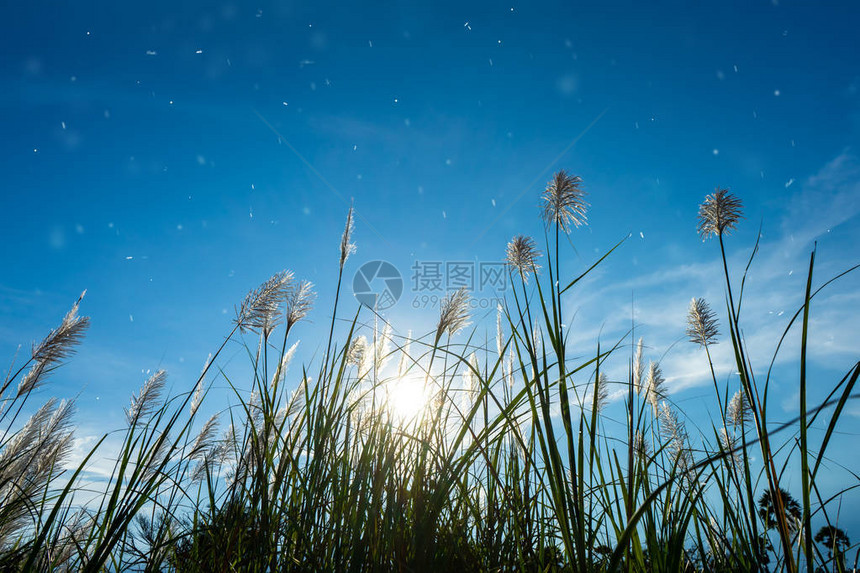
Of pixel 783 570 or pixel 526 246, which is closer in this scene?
pixel 783 570

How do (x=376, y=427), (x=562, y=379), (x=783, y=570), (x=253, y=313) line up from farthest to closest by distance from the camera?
(x=253, y=313)
(x=376, y=427)
(x=783, y=570)
(x=562, y=379)

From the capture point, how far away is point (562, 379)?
1.13 metres

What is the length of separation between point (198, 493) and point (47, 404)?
15.1 feet

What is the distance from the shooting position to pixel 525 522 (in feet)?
5.47

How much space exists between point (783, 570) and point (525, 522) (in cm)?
74

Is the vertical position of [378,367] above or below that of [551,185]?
below

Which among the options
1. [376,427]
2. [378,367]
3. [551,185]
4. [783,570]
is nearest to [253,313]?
[378,367]

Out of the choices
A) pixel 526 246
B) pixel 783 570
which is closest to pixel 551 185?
pixel 526 246

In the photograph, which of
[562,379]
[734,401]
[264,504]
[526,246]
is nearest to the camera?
[562,379]

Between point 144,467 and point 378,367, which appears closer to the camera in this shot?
point 144,467

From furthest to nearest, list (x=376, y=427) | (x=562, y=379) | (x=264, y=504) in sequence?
1. (x=376, y=427)
2. (x=264, y=504)
3. (x=562, y=379)

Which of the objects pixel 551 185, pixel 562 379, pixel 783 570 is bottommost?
pixel 783 570

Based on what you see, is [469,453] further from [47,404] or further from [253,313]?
[47,404]

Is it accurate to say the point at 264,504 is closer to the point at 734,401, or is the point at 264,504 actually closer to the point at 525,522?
the point at 525,522
